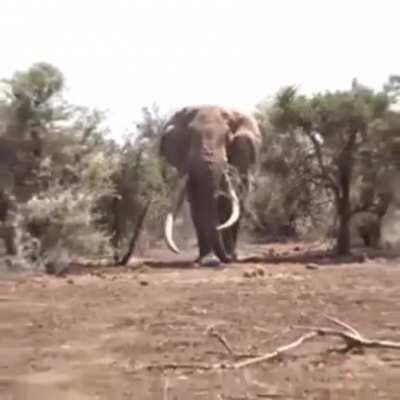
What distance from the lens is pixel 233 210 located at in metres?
19.6

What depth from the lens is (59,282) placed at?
634 inches

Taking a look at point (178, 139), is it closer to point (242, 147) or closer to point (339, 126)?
point (242, 147)

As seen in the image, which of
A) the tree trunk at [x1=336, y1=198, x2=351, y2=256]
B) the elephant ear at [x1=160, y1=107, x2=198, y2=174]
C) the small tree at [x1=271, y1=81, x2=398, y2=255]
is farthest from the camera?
the small tree at [x1=271, y1=81, x2=398, y2=255]

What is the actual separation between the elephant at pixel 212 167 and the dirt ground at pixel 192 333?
1.52m

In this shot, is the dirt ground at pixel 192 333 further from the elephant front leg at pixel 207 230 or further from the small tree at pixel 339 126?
the small tree at pixel 339 126

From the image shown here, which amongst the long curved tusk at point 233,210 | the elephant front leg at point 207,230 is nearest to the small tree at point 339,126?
the long curved tusk at point 233,210

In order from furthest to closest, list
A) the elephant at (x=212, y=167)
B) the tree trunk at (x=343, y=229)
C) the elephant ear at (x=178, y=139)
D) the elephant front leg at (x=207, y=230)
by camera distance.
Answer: the tree trunk at (x=343, y=229)
the elephant ear at (x=178, y=139)
the elephant at (x=212, y=167)
the elephant front leg at (x=207, y=230)

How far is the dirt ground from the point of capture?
7605 mm

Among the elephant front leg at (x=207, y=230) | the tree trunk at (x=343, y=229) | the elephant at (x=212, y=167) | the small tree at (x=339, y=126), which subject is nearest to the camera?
the elephant front leg at (x=207, y=230)

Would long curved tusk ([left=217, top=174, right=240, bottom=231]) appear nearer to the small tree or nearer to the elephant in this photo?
the elephant

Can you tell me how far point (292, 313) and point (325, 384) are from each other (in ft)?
13.0

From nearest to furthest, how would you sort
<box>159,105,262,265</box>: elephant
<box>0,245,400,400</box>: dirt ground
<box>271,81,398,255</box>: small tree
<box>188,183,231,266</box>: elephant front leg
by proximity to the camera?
<box>0,245,400,400</box>: dirt ground, <box>188,183,231,266</box>: elephant front leg, <box>159,105,262,265</box>: elephant, <box>271,81,398,255</box>: small tree

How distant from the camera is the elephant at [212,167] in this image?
19000mm

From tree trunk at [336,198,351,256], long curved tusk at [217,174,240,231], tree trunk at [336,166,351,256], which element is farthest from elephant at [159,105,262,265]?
tree trunk at [336,198,351,256]
